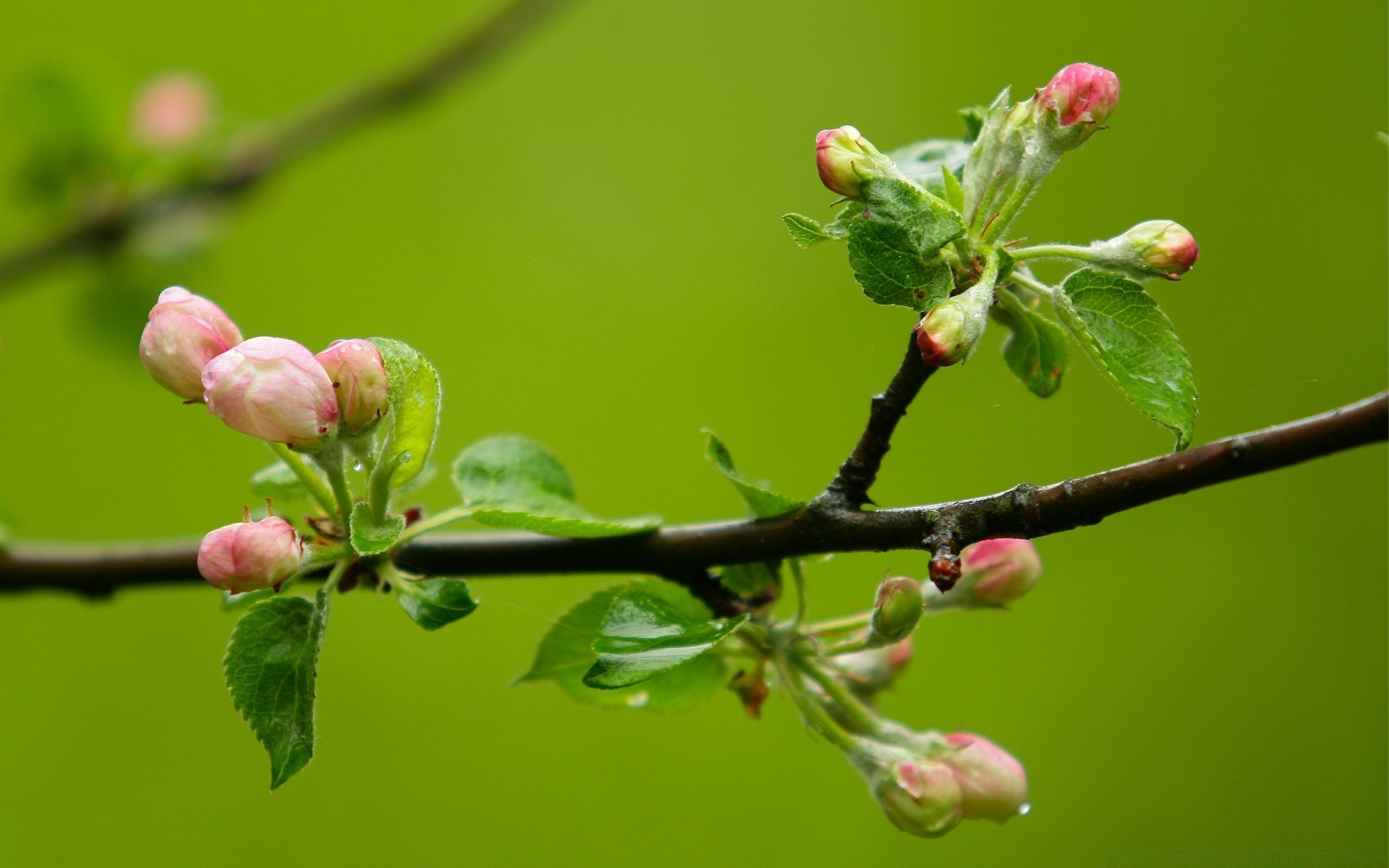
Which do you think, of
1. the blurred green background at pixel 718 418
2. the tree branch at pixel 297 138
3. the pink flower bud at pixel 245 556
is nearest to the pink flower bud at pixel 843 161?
the pink flower bud at pixel 245 556

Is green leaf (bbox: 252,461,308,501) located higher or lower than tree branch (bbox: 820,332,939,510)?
higher

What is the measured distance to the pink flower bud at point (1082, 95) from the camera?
0.36 metres

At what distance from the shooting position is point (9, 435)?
1.98 m

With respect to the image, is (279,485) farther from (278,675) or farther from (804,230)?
(804,230)

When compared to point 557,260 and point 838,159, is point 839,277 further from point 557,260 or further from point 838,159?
point 838,159

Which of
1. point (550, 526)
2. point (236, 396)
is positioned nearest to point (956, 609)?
point (550, 526)

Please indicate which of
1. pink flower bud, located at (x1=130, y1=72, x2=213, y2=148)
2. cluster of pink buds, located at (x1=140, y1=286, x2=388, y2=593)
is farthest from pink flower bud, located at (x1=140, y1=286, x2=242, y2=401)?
pink flower bud, located at (x1=130, y1=72, x2=213, y2=148)

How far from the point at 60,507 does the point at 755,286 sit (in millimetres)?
1332

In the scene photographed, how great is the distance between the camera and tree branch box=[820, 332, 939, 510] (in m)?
0.38

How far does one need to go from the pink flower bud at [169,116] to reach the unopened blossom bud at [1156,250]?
2.99 feet

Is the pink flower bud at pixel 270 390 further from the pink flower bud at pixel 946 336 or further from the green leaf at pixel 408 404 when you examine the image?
the pink flower bud at pixel 946 336

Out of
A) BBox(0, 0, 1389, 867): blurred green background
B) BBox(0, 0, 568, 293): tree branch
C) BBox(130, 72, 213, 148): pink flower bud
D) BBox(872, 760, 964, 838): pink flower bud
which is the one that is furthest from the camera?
BBox(0, 0, 1389, 867): blurred green background

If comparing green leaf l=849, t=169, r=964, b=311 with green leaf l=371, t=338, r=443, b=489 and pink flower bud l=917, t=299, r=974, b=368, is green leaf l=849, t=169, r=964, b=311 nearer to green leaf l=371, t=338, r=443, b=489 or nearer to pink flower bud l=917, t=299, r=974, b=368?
pink flower bud l=917, t=299, r=974, b=368

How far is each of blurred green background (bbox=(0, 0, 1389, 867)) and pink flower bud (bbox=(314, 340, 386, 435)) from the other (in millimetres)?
1255
